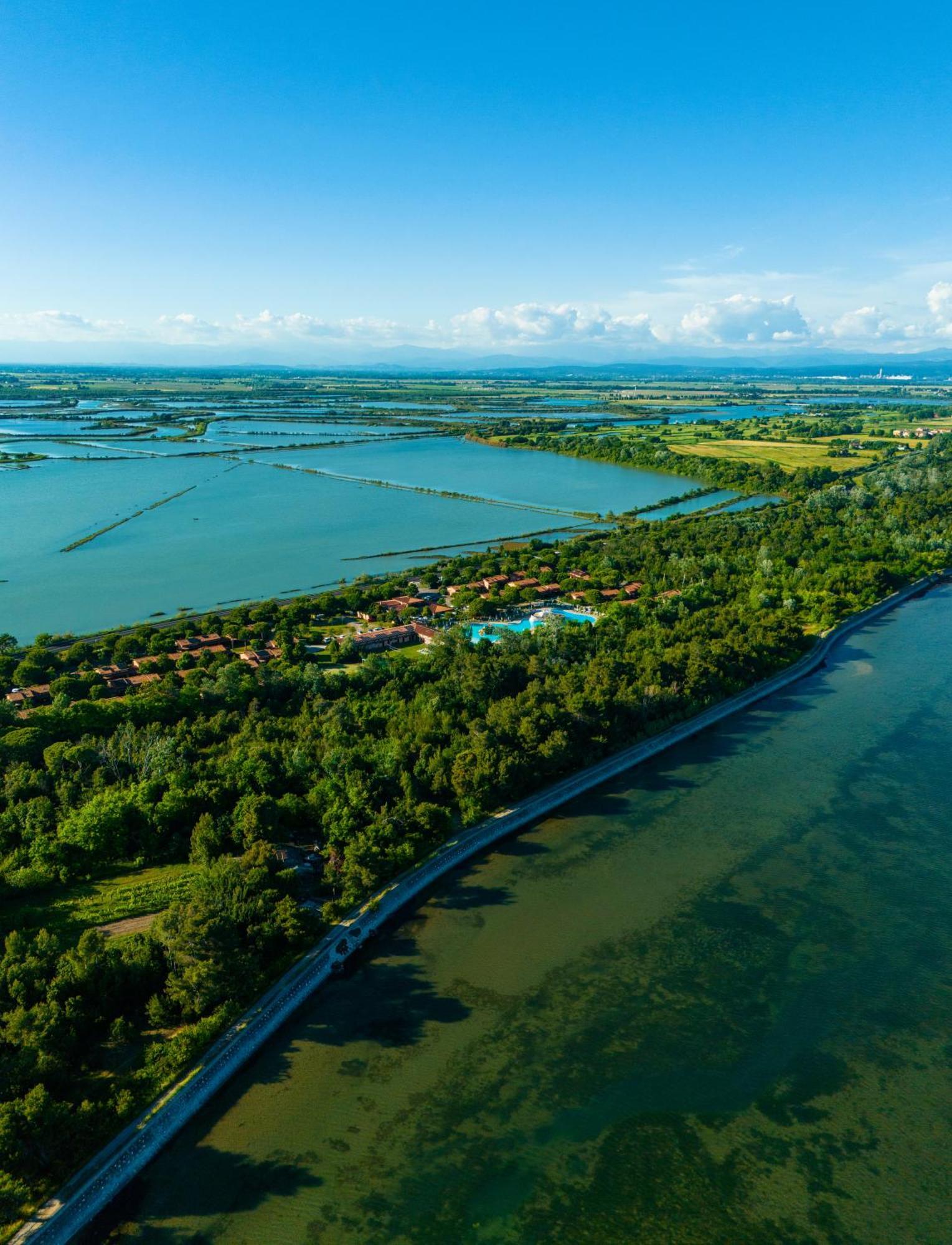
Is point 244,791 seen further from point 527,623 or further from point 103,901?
point 527,623

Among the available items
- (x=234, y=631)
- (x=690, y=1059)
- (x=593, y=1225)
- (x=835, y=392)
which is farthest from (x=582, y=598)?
(x=835, y=392)

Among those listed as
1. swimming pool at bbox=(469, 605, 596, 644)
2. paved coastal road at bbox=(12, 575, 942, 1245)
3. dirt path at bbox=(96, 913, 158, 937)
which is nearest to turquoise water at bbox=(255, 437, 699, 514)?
swimming pool at bbox=(469, 605, 596, 644)

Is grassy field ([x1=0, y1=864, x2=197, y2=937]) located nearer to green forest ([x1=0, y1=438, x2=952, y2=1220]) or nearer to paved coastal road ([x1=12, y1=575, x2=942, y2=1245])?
green forest ([x1=0, y1=438, x2=952, y2=1220])

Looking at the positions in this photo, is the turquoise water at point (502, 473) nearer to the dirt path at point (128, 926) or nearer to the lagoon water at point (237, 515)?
the lagoon water at point (237, 515)

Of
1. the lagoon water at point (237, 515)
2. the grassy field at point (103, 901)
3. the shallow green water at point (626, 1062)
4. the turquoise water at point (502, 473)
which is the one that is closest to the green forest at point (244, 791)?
the grassy field at point (103, 901)

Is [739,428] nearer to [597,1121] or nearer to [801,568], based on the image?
[801,568]

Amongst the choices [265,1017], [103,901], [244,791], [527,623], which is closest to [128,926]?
[103,901]
